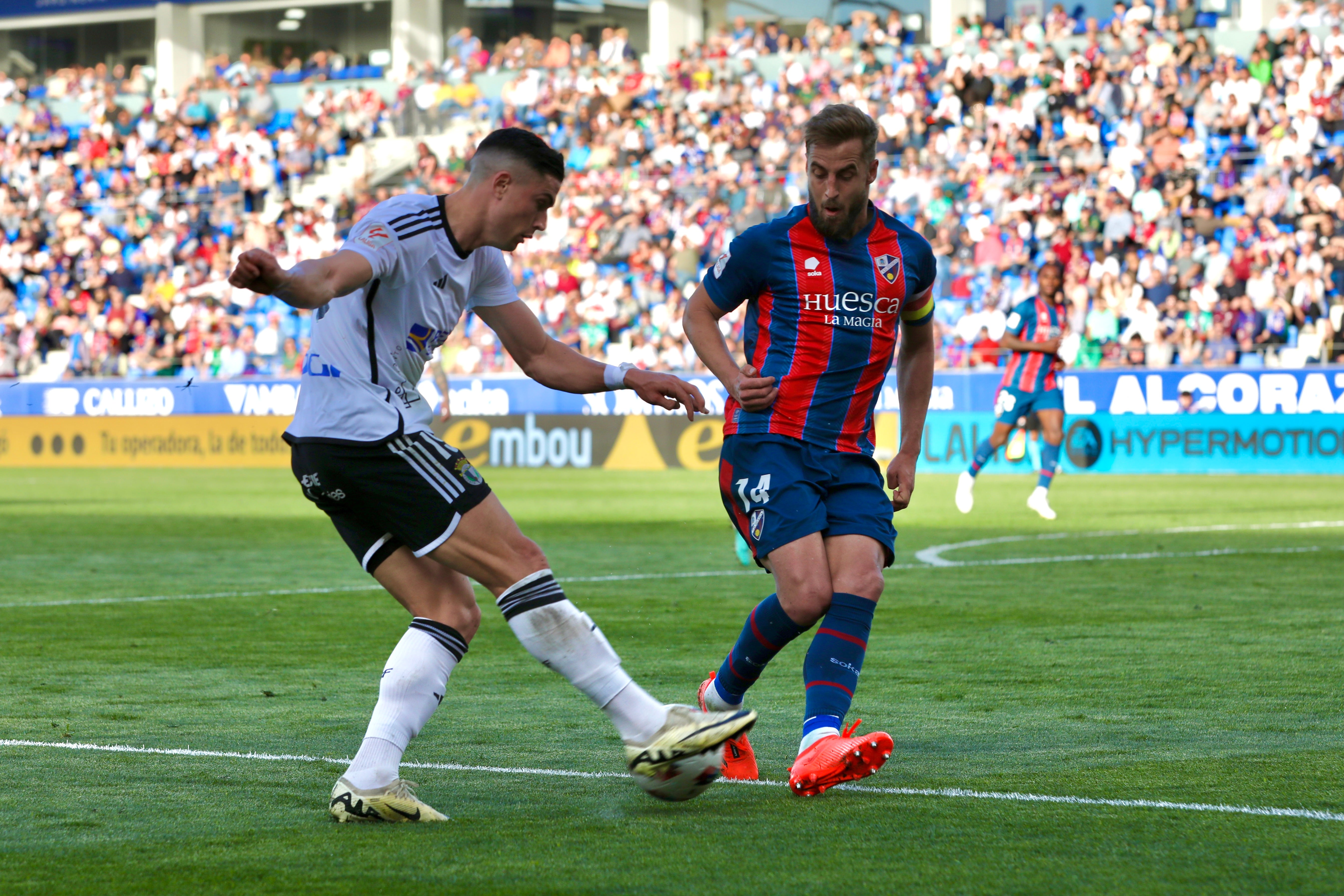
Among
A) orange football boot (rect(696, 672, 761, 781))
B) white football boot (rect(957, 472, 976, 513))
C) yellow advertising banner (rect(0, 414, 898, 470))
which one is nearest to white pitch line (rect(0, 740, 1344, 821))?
orange football boot (rect(696, 672, 761, 781))

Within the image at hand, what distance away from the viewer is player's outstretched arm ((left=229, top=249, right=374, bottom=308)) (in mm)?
4164

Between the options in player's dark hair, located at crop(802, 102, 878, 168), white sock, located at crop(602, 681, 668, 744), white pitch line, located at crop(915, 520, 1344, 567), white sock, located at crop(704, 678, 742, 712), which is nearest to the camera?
white sock, located at crop(602, 681, 668, 744)

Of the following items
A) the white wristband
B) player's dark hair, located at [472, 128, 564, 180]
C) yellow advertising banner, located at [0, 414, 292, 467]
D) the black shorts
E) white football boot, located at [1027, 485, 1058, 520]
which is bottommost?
yellow advertising banner, located at [0, 414, 292, 467]

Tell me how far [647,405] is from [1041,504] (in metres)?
3.95

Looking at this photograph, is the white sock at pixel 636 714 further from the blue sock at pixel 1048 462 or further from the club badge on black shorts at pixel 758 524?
the blue sock at pixel 1048 462

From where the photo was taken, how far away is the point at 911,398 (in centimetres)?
578

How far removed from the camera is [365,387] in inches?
189

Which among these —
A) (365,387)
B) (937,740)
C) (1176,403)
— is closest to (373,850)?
(365,387)

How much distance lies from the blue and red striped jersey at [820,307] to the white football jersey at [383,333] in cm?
103

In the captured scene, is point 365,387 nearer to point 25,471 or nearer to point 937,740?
point 937,740

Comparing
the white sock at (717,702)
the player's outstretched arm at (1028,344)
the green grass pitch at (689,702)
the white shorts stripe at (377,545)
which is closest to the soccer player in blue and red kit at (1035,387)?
the player's outstretched arm at (1028,344)

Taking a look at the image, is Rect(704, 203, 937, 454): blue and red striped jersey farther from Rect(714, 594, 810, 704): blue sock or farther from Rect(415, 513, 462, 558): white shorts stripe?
Rect(415, 513, 462, 558): white shorts stripe

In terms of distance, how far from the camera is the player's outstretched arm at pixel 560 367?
5211mm

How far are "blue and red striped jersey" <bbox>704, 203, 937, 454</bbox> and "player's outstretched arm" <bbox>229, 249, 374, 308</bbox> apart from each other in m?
1.38
